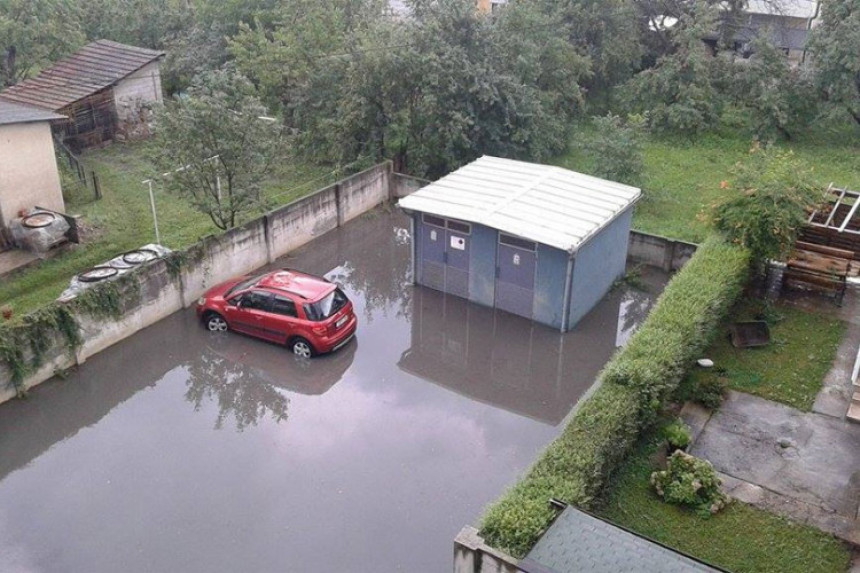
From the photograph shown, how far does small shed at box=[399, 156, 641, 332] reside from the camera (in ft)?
49.9

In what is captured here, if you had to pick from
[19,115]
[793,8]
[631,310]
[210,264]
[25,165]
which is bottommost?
[631,310]

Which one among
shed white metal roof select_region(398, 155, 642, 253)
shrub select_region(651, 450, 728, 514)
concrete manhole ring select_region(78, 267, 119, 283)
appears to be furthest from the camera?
concrete manhole ring select_region(78, 267, 119, 283)

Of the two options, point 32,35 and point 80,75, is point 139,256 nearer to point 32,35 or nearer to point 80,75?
point 80,75

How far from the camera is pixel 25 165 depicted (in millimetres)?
18875

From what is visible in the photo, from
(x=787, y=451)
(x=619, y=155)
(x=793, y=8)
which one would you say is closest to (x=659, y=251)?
(x=619, y=155)

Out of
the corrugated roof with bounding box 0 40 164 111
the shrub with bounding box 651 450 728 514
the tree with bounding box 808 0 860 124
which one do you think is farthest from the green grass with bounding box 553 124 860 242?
the corrugated roof with bounding box 0 40 164 111

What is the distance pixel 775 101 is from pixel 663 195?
827 centimetres

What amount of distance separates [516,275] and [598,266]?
1.87m

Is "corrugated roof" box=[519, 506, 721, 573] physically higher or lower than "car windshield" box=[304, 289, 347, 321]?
higher

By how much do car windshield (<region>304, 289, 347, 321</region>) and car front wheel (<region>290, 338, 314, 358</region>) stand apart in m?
0.56

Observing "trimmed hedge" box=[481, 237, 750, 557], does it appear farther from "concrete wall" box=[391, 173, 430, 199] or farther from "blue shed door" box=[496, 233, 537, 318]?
"concrete wall" box=[391, 173, 430, 199]

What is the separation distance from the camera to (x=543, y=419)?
42.8ft

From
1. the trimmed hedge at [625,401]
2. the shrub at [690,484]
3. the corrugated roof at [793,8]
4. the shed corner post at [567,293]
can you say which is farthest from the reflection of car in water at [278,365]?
the corrugated roof at [793,8]

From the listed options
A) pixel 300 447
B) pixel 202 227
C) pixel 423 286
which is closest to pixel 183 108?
pixel 202 227
